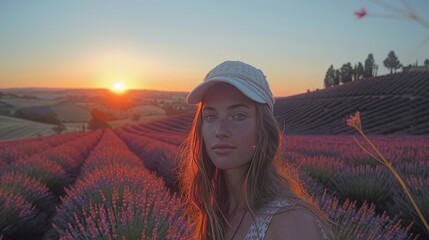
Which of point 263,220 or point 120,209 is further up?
point 263,220

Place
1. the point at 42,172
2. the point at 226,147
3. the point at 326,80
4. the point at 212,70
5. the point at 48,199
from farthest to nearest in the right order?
the point at 326,80 < the point at 42,172 < the point at 48,199 < the point at 212,70 < the point at 226,147

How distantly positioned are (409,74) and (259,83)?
56.8 meters

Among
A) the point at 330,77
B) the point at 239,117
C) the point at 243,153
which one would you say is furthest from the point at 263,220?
the point at 330,77

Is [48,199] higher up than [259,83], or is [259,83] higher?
[259,83]

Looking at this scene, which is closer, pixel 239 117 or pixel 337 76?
pixel 239 117

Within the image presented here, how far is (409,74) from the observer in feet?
172

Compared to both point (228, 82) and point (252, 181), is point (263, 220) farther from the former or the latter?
point (228, 82)

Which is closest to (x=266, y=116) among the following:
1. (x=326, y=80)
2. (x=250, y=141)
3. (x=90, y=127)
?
(x=250, y=141)

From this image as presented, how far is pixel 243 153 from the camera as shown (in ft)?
5.38

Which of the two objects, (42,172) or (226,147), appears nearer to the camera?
(226,147)

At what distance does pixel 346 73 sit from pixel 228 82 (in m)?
84.8

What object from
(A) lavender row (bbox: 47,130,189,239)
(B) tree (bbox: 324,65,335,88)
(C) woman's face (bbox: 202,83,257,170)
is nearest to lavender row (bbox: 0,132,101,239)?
(A) lavender row (bbox: 47,130,189,239)

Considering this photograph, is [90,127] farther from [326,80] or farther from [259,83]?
[259,83]

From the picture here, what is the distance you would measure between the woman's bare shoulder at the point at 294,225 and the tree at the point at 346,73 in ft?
275
